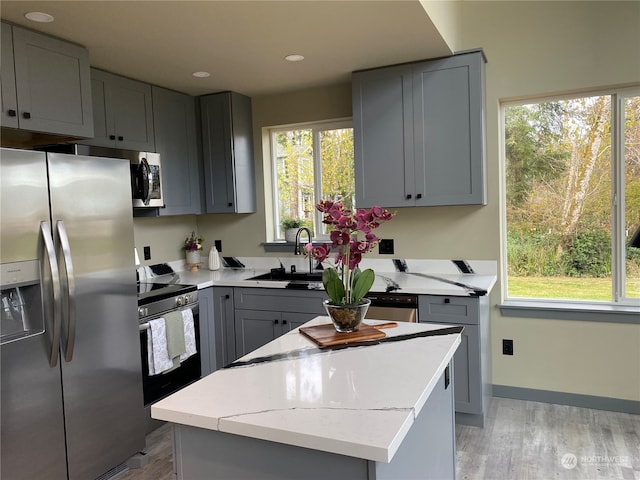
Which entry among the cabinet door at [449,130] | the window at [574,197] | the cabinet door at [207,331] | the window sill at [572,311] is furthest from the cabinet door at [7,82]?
the window sill at [572,311]

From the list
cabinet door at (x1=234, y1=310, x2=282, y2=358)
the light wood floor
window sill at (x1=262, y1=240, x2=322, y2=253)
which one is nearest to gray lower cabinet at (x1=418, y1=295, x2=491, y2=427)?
the light wood floor

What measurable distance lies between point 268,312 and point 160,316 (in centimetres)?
77

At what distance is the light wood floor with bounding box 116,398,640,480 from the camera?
2.52 m

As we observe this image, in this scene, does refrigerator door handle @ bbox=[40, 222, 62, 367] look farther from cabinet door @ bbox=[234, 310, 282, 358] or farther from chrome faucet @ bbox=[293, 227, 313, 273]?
chrome faucet @ bbox=[293, 227, 313, 273]

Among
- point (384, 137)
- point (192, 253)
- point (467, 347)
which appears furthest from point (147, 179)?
point (467, 347)

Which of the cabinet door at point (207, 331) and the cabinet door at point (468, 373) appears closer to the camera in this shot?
the cabinet door at point (468, 373)

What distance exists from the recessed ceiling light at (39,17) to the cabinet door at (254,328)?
212cm

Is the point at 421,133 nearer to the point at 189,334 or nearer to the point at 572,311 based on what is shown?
the point at 572,311

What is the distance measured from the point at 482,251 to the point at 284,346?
2103 millimetres

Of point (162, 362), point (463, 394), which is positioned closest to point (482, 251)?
point (463, 394)

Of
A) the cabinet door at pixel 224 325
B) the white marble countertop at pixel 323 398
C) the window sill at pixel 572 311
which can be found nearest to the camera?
the white marble countertop at pixel 323 398

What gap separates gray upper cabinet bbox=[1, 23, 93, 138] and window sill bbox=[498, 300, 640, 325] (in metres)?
2.92

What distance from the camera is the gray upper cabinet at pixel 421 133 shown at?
3133 millimetres

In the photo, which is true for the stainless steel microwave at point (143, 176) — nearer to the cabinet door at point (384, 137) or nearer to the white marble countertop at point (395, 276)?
the white marble countertop at point (395, 276)
